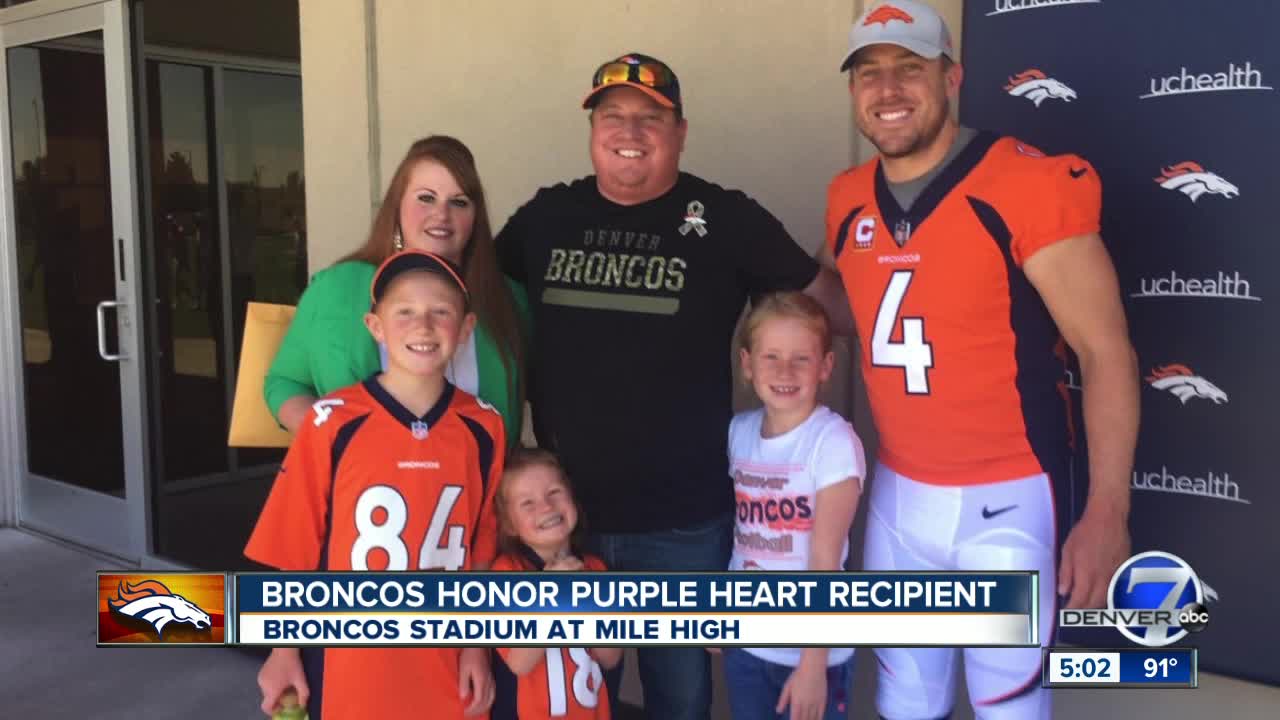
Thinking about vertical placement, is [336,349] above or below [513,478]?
above

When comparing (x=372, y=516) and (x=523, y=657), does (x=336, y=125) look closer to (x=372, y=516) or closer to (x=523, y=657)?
(x=372, y=516)

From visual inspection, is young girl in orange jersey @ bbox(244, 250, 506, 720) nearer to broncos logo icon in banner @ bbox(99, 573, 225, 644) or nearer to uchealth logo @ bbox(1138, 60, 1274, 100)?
broncos logo icon in banner @ bbox(99, 573, 225, 644)

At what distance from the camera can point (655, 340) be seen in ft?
7.09

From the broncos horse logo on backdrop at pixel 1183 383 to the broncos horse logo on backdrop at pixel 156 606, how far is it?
2019 mm

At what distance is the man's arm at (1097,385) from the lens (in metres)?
1.76

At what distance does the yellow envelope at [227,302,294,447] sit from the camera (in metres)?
2.23

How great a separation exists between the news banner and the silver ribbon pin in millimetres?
695

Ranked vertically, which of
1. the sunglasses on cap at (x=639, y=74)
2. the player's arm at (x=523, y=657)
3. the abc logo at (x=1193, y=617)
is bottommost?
the player's arm at (x=523, y=657)

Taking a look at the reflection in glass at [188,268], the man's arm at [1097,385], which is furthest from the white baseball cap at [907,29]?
the reflection in glass at [188,268]

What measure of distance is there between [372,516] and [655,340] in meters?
0.65

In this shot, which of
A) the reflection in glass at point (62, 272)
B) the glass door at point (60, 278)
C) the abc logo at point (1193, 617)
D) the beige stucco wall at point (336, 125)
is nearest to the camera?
the abc logo at point (1193, 617)

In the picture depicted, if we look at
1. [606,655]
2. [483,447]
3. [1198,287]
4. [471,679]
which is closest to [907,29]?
[1198,287]

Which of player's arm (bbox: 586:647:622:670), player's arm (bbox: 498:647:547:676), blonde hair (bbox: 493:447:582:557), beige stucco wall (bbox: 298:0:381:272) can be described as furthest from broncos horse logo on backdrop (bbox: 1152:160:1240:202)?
beige stucco wall (bbox: 298:0:381:272)

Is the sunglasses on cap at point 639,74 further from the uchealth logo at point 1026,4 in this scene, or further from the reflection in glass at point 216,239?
the reflection in glass at point 216,239
